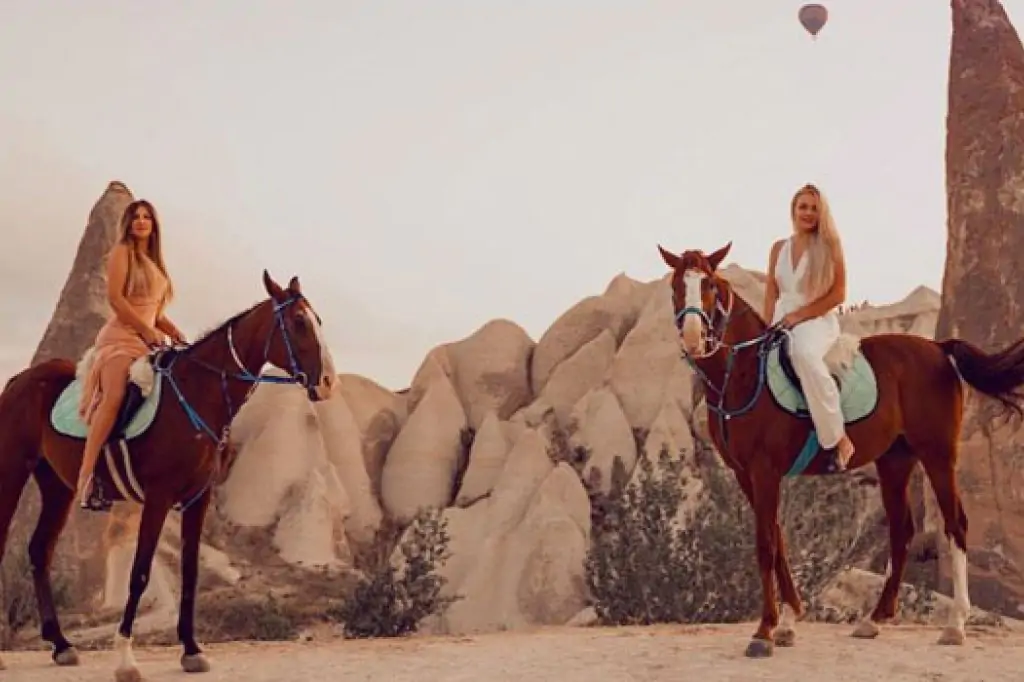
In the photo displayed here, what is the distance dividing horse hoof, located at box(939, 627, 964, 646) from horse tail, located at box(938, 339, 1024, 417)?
4.99ft

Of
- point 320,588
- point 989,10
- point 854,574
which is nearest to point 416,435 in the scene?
point 320,588

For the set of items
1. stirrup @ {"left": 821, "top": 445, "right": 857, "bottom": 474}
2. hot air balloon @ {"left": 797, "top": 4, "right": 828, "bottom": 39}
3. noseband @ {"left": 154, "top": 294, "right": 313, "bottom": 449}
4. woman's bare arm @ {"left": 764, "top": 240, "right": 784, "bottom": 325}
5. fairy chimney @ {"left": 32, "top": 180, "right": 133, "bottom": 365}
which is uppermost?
hot air balloon @ {"left": 797, "top": 4, "right": 828, "bottom": 39}

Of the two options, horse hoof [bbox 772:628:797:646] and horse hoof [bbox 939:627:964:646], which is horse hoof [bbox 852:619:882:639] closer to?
horse hoof [bbox 939:627:964:646]

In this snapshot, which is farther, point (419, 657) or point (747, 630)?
point (747, 630)

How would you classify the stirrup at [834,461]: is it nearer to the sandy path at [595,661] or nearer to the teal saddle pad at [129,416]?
the sandy path at [595,661]

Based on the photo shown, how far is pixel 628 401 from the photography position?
3359 cm

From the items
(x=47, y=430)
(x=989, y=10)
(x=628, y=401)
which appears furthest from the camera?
(x=628, y=401)

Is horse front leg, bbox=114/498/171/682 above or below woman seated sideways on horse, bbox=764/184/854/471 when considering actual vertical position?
below

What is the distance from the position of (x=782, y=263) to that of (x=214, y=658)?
182 inches

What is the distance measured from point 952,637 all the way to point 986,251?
17065 mm

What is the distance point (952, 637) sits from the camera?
7.82 metres

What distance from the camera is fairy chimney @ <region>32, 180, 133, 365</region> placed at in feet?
81.8

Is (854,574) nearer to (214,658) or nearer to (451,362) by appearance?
(214,658)

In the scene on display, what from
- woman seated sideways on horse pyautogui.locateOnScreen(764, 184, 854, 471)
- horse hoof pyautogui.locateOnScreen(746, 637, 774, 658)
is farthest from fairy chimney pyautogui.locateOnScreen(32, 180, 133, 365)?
horse hoof pyautogui.locateOnScreen(746, 637, 774, 658)
